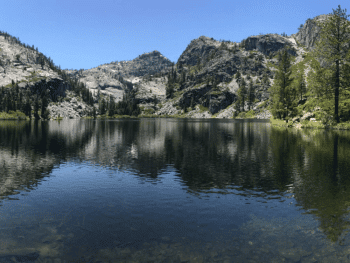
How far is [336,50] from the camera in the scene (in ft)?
230

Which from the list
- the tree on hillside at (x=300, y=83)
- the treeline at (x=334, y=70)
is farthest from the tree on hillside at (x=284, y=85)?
the tree on hillside at (x=300, y=83)

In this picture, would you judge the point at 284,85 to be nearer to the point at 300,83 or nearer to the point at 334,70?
the point at 334,70

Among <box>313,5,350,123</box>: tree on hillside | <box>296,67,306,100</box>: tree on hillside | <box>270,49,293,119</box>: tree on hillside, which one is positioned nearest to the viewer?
<box>313,5,350,123</box>: tree on hillside

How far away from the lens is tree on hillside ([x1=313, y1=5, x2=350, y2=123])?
6881cm

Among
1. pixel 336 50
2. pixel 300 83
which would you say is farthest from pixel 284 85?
pixel 300 83

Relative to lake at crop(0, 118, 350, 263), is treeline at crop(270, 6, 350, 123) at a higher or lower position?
higher

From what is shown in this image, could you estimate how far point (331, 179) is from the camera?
73.7 feet

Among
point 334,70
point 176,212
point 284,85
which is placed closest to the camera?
point 176,212

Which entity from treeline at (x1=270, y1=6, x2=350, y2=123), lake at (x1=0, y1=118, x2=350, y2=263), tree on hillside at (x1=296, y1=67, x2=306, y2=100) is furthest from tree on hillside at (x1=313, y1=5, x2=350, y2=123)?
tree on hillside at (x1=296, y1=67, x2=306, y2=100)

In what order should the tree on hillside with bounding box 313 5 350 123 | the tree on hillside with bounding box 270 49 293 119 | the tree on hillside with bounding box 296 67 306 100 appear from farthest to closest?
the tree on hillside with bounding box 296 67 306 100 < the tree on hillside with bounding box 270 49 293 119 < the tree on hillside with bounding box 313 5 350 123

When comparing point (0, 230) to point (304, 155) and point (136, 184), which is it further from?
point (304, 155)

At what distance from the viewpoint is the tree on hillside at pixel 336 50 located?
2709 inches

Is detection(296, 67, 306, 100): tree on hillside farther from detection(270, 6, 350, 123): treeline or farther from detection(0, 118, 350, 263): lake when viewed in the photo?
detection(0, 118, 350, 263): lake

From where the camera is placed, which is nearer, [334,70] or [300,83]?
[334,70]
